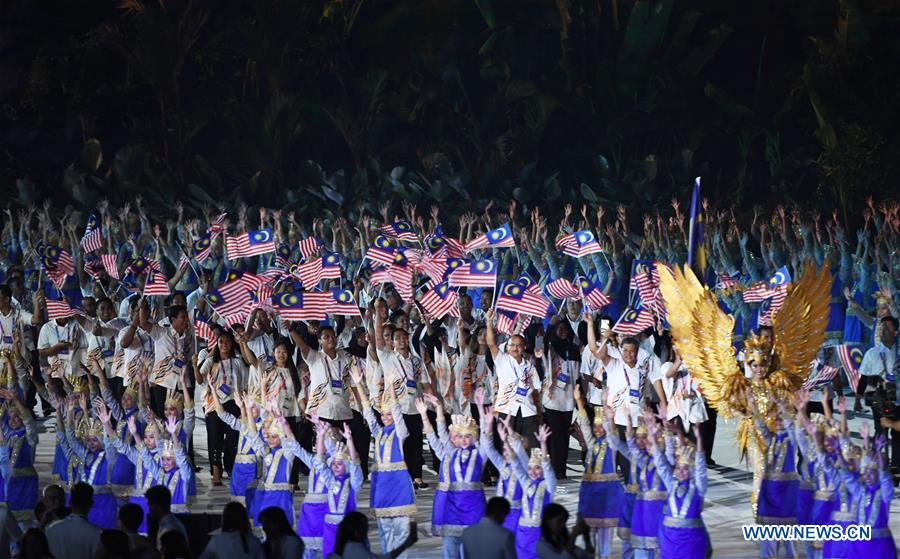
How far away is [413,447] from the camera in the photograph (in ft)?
52.1

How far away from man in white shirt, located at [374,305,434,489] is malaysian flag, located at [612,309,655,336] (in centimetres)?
230

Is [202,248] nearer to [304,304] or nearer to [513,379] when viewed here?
[304,304]

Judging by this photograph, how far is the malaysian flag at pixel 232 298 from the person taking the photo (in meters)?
17.8

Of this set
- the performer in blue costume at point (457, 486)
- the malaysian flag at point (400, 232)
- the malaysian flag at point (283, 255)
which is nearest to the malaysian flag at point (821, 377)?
the performer in blue costume at point (457, 486)

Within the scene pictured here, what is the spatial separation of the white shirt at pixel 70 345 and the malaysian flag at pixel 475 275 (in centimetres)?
432

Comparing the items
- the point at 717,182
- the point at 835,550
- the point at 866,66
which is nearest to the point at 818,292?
the point at 835,550

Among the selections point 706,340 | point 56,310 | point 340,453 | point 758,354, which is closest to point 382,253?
point 56,310

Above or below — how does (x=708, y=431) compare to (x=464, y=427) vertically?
above

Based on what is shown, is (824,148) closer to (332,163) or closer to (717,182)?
(717,182)

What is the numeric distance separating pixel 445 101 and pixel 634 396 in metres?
25.2

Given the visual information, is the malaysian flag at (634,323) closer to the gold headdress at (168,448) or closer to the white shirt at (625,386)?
the white shirt at (625,386)

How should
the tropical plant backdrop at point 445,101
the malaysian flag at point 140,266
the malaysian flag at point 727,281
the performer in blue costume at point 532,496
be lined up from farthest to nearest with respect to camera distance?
the tropical plant backdrop at point 445,101
the malaysian flag at point 727,281
the malaysian flag at point 140,266
the performer in blue costume at point 532,496

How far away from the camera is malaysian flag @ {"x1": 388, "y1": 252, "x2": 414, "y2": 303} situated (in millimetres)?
18516

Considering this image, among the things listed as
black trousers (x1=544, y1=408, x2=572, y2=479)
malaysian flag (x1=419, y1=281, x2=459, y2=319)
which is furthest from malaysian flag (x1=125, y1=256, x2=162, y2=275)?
black trousers (x1=544, y1=408, x2=572, y2=479)
